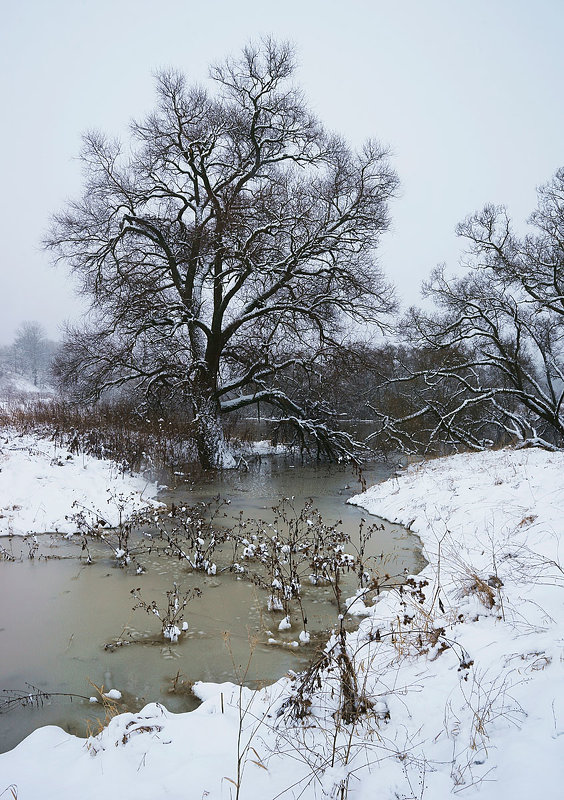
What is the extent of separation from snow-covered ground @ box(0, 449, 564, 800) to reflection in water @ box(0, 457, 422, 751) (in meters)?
0.51

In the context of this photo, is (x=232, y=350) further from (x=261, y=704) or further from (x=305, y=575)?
(x=261, y=704)

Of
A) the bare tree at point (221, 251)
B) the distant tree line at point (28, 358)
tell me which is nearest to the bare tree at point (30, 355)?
the distant tree line at point (28, 358)

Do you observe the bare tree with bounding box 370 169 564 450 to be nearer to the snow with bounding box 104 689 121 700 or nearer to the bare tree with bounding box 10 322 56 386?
the snow with bounding box 104 689 121 700

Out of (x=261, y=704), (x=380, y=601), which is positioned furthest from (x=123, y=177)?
(x=261, y=704)

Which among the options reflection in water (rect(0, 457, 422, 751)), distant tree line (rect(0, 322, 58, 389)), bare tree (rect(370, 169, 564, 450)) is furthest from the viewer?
distant tree line (rect(0, 322, 58, 389))

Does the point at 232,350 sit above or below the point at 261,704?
above

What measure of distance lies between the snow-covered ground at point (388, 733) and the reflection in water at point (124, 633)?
51 cm

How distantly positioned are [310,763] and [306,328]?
15.1m

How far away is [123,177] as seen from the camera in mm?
15922

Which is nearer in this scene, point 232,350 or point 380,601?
point 380,601

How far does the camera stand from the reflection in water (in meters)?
4.08

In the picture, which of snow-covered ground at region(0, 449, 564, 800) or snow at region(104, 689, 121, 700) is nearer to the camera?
snow-covered ground at region(0, 449, 564, 800)

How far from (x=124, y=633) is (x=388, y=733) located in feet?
10.8

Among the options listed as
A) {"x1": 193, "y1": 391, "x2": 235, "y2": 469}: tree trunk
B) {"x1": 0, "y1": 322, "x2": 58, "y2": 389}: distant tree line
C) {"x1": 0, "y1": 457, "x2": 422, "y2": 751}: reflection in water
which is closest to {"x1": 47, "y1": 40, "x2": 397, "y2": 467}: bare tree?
{"x1": 193, "y1": 391, "x2": 235, "y2": 469}: tree trunk
